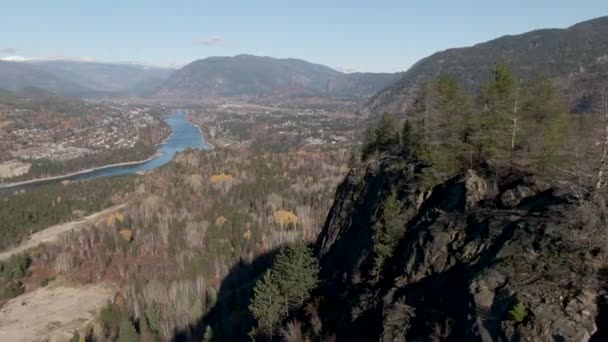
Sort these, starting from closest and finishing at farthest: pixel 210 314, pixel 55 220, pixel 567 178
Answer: pixel 567 178 → pixel 210 314 → pixel 55 220

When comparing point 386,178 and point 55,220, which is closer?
point 386,178

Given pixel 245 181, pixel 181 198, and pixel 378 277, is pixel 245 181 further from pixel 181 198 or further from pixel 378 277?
pixel 378 277

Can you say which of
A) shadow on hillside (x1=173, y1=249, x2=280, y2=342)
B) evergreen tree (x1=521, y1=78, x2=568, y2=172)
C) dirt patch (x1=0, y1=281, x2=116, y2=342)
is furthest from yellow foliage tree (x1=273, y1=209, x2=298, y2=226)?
evergreen tree (x1=521, y1=78, x2=568, y2=172)

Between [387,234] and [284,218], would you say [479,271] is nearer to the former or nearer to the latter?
[387,234]

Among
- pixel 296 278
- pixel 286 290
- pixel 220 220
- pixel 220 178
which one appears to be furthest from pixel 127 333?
pixel 220 178

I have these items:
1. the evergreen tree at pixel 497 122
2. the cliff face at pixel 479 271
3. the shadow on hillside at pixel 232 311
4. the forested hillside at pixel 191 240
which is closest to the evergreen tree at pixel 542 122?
the evergreen tree at pixel 497 122

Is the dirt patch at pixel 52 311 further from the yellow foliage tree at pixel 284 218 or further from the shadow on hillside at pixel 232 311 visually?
the yellow foliage tree at pixel 284 218

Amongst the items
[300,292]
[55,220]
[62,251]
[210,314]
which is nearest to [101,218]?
[55,220]
